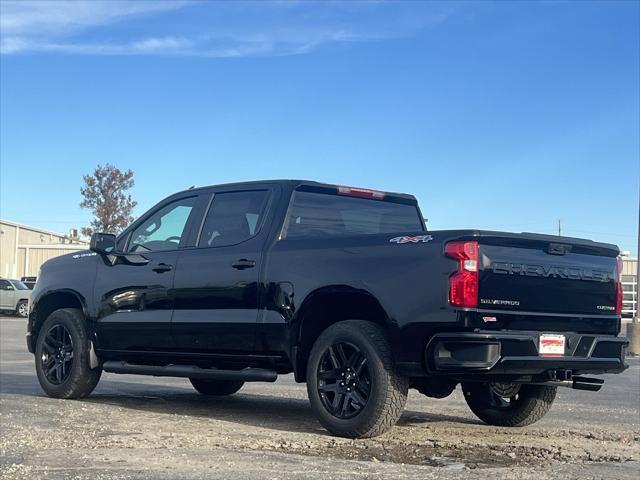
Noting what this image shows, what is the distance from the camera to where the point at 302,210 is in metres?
7.77

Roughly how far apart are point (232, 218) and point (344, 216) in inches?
38.0

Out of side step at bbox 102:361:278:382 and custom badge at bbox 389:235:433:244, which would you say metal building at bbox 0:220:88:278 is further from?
custom badge at bbox 389:235:433:244

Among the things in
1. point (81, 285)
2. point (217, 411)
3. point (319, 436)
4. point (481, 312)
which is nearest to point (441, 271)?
point (481, 312)

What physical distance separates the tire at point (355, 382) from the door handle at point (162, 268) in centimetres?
184

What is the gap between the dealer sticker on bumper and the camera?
6.52 m

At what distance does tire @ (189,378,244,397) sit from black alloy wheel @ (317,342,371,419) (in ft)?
10.1

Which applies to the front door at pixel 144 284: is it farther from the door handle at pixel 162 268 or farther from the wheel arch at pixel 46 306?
the wheel arch at pixel 46 306

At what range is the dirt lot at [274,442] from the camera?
→ 5.47m

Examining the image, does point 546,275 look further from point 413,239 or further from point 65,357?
point 65,357

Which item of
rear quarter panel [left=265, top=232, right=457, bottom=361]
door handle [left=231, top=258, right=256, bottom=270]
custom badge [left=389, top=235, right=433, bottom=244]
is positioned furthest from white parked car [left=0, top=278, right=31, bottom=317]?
custom badge [left=389, top=235, right=433, bottom=244]

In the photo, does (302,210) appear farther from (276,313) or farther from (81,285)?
(81,285)

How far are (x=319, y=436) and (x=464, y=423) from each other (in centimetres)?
177

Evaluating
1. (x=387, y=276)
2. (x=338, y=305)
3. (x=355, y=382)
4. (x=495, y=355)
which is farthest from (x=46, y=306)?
(x=495, y=355)

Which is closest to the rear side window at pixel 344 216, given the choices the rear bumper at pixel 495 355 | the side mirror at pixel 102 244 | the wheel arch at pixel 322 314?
the wheel arch at pixel 322 314
